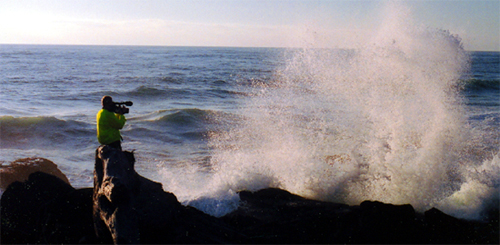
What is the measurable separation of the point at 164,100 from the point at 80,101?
4.67 m

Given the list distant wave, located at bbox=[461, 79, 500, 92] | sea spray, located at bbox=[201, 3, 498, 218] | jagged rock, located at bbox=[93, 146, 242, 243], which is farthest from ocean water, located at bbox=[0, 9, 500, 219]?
distant wave, located at bbox=[461, 79, 500, 92]

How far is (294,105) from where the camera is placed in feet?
54.2

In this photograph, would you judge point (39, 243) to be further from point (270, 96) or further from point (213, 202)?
point (270, 96)

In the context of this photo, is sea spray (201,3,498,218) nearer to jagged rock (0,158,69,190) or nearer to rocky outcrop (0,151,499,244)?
rocky outcrop (0,151,499,244)

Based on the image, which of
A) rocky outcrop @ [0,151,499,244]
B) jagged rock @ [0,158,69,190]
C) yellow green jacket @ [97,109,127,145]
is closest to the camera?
rocky outcrop @ [0,151,499,244]

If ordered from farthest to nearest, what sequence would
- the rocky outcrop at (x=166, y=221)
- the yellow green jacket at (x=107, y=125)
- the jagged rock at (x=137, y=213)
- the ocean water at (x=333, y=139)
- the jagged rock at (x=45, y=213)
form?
the ocean water at (x=333, y=139) → the yellow green jacket at (x=107, y=125) → the jagged rock at (x=45, y=213) → the rocky outcrop at (x=166, y=221) → the jagged rock at (x=137, y=213)

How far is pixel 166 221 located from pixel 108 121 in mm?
1909

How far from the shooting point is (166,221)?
4750mm

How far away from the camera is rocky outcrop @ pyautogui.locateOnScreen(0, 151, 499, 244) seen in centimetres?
456

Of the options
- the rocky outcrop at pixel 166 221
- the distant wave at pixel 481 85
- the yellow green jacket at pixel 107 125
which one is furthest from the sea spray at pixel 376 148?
the distant wave at pixel 481 85

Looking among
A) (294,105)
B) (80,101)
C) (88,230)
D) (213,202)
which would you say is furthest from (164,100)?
(88,230)

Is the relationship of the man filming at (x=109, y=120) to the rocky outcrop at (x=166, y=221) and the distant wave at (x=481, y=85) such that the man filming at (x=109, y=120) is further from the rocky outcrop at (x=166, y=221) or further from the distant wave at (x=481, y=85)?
the distant wave at (x=481, y=85)

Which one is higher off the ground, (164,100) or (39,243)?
(164,100)

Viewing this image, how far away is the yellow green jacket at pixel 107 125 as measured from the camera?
17.9 feet
